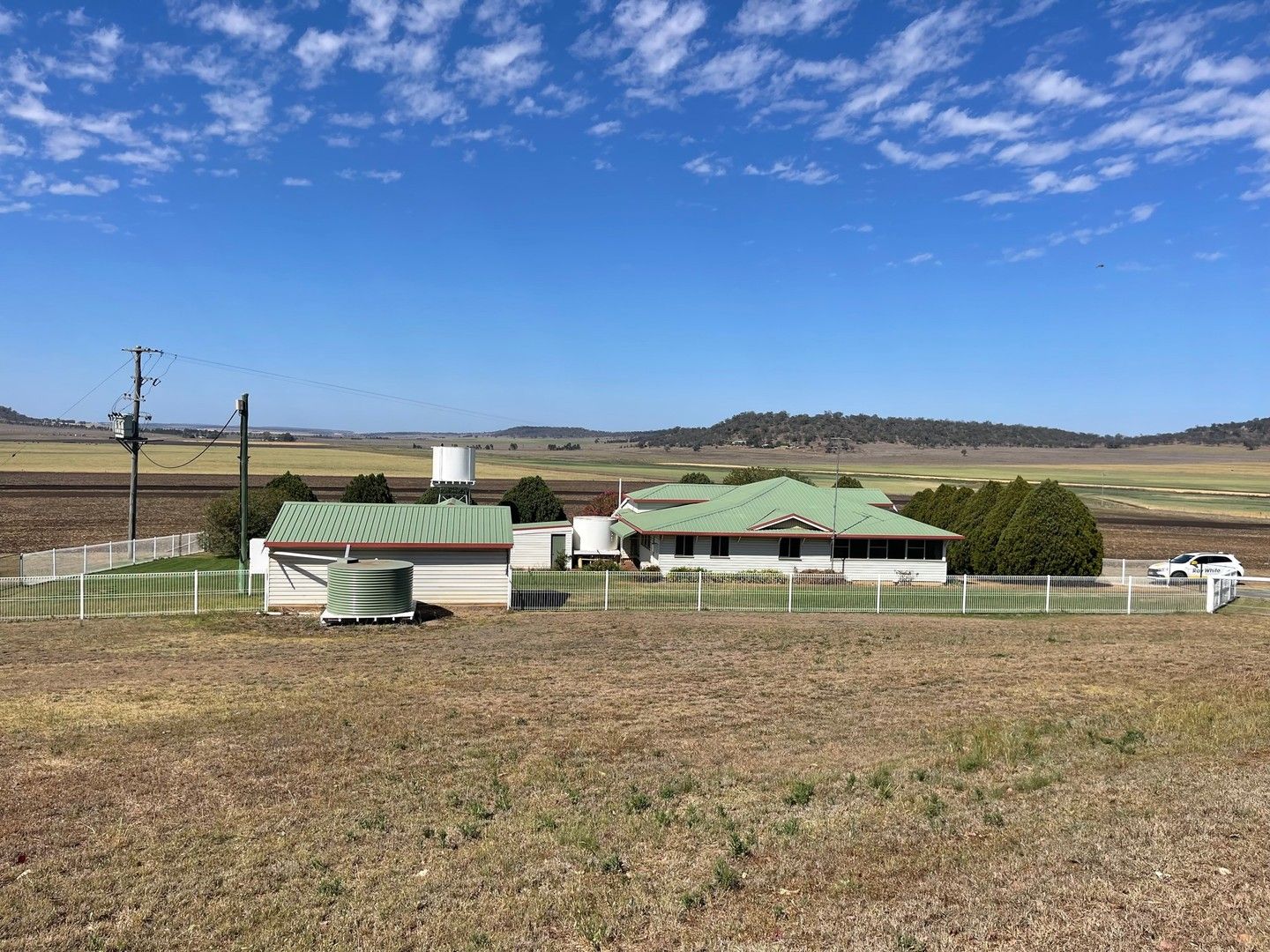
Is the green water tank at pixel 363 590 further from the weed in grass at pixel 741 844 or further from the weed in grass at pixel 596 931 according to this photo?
the weed in grass at pixel 596 931

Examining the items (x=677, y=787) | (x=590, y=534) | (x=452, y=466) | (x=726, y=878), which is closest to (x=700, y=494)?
(x=590, y=534)

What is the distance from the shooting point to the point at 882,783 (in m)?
10.2

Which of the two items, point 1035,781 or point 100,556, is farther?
point 100,556

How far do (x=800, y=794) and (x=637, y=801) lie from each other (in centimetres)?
187

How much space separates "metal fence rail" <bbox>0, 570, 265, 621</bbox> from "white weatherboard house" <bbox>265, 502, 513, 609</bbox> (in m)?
1.46

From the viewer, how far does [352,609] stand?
940 inches

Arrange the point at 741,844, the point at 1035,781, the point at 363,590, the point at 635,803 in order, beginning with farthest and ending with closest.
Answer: the point at 363,590, the point at 1035,781, the point at 635,803, the point at 741,844

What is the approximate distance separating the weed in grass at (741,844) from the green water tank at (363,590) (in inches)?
682

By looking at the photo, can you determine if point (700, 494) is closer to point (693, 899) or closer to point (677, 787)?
point (677, 787)

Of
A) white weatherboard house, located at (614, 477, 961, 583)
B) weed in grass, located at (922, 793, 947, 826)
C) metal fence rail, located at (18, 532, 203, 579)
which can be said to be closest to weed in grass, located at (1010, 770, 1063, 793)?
weed in grass, located at (922, 793, 947, 826)

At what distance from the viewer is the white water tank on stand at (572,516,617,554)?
41.4 meters

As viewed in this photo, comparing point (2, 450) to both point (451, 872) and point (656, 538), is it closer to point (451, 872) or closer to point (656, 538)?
point (656, 538)

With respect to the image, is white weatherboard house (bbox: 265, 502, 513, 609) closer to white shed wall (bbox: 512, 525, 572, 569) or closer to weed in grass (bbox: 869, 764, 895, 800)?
white shed wall (bbox: 512, 525, 572, 569)

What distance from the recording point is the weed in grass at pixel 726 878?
7523 millimetres
